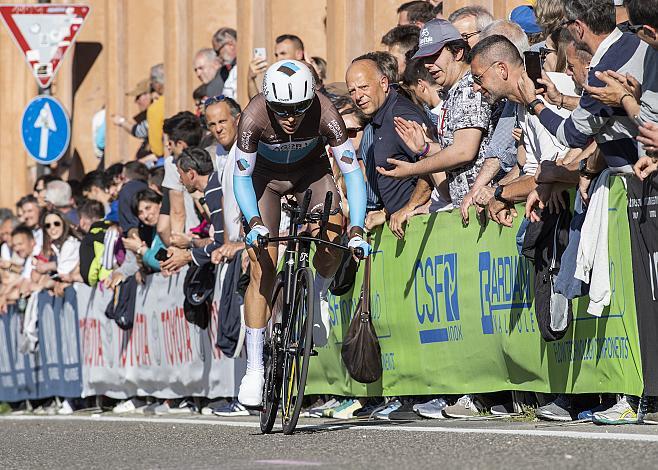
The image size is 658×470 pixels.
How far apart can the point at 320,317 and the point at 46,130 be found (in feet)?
46.7

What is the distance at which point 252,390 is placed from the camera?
438 inches

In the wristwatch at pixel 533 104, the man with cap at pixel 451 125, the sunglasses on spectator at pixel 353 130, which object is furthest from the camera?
the sunglasses on spectator at pixel 353 130

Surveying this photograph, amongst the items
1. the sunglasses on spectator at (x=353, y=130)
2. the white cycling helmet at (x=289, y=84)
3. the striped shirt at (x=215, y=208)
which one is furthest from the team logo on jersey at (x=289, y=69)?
the striped shirt at (x=215, y=208)

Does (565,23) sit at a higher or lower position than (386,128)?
higher

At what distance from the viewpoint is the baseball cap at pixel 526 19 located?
12.3 m

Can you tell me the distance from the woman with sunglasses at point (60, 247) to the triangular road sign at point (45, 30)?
4.12 metres

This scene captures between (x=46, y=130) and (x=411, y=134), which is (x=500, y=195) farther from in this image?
(x=46, y=130)

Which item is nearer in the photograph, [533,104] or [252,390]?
[533,104]

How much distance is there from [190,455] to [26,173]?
25.1 metres

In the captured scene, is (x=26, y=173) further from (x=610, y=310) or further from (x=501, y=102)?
(x=610, y=310)

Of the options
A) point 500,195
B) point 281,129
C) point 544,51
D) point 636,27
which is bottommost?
point 500,195

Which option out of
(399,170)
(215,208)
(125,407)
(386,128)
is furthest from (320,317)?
(125,407)

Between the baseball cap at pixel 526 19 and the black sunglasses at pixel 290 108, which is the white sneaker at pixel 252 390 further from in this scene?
the baseball cap at pixel 526 19

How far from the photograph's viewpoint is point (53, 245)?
20953 mm
